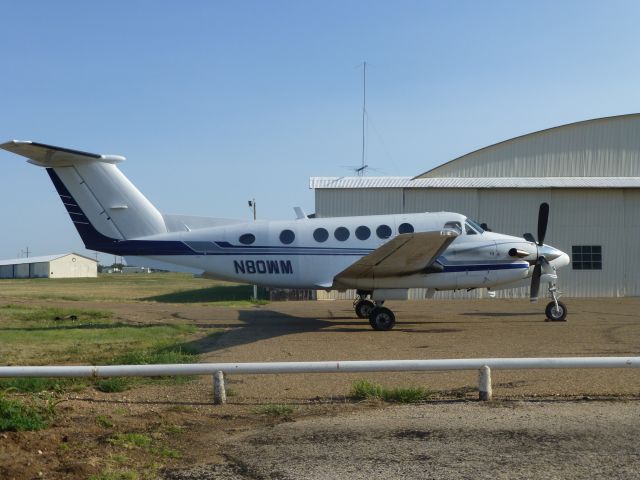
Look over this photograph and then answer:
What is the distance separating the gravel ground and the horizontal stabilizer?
40.5 feet

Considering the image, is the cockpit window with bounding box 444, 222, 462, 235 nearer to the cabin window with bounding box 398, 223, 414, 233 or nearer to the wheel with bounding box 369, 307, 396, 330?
the cabin window with bounding box 398, 223, 414, 233

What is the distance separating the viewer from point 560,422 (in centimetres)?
696

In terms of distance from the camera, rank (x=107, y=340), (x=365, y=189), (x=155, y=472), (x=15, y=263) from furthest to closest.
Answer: (x=15, y=263), (x=365, y=189), (x=107, y=340), (x=155, y=472)

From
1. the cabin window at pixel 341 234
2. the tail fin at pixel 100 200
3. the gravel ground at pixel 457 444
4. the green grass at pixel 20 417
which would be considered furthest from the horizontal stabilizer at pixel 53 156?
the gravel ground at pixel 457 444

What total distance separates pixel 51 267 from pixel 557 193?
96.8m

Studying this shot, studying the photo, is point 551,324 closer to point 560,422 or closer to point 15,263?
point 560,422

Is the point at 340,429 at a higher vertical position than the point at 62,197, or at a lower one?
lower

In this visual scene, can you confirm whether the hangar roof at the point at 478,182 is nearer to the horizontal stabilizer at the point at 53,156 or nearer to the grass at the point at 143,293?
the grass at the point at 143,293

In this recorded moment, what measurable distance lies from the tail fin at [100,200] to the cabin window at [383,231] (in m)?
6.18

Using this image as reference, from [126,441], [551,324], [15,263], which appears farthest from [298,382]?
[15,263]

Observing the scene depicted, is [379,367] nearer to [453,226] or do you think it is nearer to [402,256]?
[402,256]

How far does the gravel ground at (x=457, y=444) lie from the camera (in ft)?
18.3

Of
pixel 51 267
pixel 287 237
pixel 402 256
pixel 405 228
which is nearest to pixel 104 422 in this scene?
pixel 402 256

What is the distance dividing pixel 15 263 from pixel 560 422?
12008 cm
